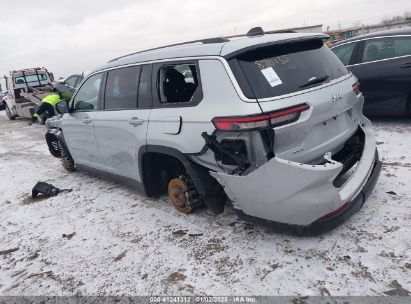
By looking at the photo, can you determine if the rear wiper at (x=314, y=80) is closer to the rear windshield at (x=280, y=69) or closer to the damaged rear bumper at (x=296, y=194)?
the rear windshield at (x=280, y=69)

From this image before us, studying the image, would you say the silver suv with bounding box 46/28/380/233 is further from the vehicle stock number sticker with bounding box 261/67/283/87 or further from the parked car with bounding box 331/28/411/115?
the parked car with bounding box 331/28/411/115

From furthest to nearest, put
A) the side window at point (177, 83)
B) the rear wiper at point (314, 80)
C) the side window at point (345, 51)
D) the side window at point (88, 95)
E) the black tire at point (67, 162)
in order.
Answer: the side window at point (345, 51) < the black tire at point (67, 162) < the side window at point (88, 95) < the side window at point (177, 83) < the rear wiper at point (314, 80)

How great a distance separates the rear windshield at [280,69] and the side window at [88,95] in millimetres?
2430

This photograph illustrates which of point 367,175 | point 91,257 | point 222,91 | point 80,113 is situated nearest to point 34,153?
point 80,113

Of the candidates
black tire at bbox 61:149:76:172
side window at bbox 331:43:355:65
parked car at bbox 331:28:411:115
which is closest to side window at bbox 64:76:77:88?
black tire at bbox 61:149:76:172

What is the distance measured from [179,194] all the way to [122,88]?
1461 mm

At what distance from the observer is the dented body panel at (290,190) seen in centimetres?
249

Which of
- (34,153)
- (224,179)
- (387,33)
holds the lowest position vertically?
(34,153)

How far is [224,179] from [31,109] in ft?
41.6

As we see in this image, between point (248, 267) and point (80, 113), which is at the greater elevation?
point (80, 113)

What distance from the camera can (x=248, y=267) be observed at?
2.76m

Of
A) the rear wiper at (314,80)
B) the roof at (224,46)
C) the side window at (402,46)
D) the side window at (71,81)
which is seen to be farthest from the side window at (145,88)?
the side window at (71,81)

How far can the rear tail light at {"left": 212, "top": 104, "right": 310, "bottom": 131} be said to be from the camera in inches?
102

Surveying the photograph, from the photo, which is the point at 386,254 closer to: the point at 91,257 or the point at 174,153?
the point at 174,153
